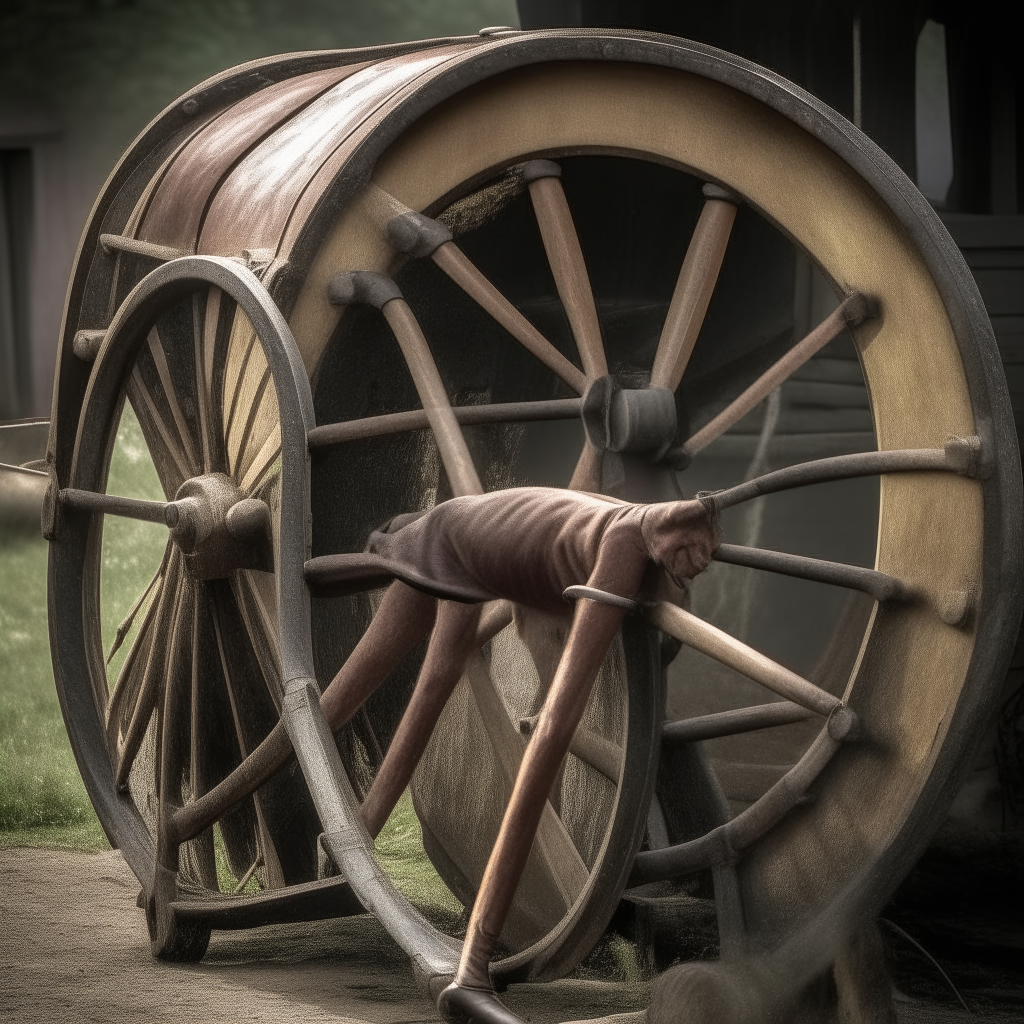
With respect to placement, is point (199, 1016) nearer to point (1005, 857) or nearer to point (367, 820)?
point (367, 820)

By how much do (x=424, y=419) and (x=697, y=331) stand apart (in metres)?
0.62

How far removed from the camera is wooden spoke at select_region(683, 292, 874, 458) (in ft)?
12.4

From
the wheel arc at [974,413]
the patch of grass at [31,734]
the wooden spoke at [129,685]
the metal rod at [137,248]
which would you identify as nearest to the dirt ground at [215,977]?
the wooden spoke at [129,685]

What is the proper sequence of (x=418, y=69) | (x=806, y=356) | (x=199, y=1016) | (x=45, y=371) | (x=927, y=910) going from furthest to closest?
(x=45, y=371)
(x=927, y=910)
(x=418, y=69)
(x=199, y=1016)
(x=806, y=356)

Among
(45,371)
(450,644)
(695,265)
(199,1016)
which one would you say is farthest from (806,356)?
(45,371)

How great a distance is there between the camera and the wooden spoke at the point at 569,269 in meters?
4.00

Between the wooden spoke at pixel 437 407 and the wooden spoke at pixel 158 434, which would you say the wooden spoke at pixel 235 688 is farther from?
the wooden spoke at pixel 437 407

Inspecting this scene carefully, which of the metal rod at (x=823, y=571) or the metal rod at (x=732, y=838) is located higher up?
the metal rod at (x=823, y=571)

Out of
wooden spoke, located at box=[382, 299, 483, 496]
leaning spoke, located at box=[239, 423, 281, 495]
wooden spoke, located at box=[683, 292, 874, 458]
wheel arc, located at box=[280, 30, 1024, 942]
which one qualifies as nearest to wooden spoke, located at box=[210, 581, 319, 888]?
leaning spoke, located at box=[239, 423, 281, 495]

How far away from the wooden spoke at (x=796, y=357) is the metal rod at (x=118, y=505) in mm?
1242

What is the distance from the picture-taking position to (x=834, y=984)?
11.9ft

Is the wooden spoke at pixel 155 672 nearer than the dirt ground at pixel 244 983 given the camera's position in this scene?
No

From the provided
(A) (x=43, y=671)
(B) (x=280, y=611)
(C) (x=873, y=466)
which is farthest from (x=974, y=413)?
(A) (x=43, y=671)

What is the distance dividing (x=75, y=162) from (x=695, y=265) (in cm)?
709
